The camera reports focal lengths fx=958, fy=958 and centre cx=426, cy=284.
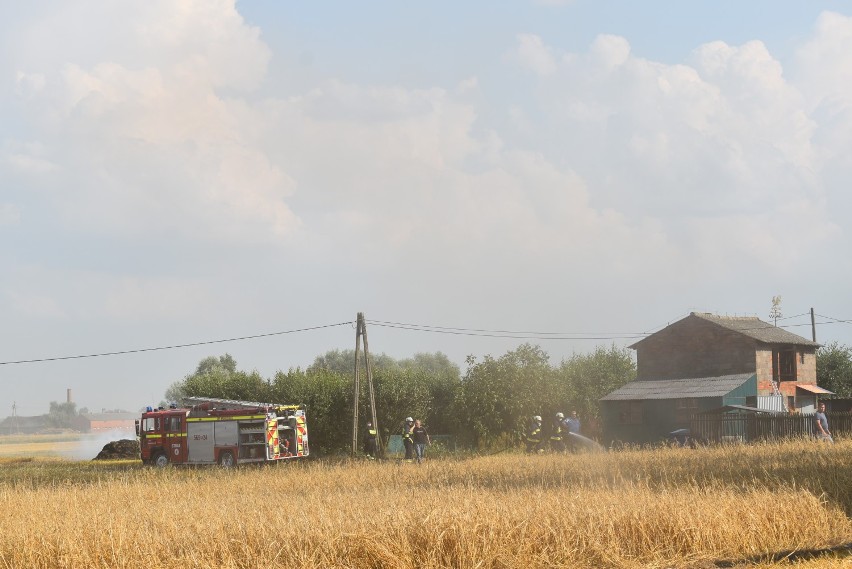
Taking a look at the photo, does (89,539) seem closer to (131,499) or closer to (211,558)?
(211,558)

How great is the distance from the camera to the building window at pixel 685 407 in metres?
55.6

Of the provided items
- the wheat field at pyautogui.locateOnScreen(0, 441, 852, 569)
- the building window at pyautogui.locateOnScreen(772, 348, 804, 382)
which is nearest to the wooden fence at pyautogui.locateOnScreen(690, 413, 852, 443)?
the wheat field at pyautogui.locateOnScreen(0, 441, 852, 569)

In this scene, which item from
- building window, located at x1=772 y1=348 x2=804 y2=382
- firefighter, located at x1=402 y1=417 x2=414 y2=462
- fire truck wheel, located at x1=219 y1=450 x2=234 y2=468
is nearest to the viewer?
firefighter, located at x1=402 y1=417 x2=414 y2=462

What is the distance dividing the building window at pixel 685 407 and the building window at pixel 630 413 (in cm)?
245

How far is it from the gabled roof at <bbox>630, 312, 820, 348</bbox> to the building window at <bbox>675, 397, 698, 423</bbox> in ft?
19.3

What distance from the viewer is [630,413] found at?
58.6 meters

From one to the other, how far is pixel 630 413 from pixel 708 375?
18.3 ft

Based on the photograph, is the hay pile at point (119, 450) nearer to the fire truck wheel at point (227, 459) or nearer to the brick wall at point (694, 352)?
the fire truck wheel at point (227, 459)

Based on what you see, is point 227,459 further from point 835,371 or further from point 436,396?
point 835,371

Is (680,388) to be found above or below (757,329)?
below

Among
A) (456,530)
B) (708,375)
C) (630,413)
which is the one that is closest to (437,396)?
(630,413)

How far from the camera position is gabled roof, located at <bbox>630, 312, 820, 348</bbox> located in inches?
2355

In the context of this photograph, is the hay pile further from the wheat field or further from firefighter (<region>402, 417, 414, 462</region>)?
the wheat field

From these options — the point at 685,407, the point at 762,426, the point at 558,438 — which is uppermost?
the point at 558,438
